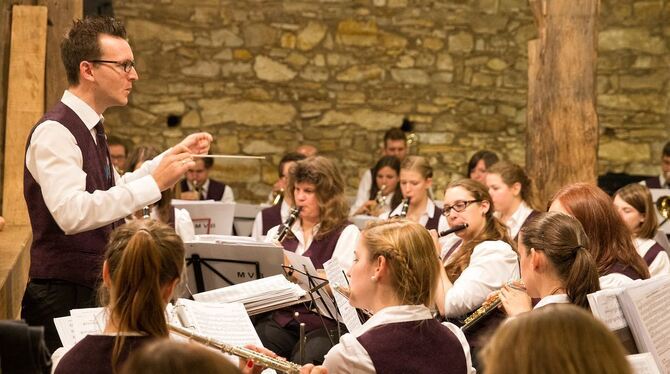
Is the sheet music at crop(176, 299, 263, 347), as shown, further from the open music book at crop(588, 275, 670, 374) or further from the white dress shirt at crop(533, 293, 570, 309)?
the open music book at crop(588, 275, 670, 374)

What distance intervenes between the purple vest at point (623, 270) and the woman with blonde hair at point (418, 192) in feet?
8.76

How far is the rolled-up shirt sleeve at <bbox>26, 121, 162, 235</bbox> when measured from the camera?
314 cm

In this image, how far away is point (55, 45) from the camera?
18.7ft

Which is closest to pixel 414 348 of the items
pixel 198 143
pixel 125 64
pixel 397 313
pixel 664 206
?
pixel 397 313

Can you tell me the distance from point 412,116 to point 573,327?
822 centimetres


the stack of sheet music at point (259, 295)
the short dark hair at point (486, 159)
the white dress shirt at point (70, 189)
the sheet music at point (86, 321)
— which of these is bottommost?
the stack of sheet music at point (259, 295)

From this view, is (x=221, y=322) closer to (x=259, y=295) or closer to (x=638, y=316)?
(x=259, y=295)

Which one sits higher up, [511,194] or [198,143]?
[198,143]

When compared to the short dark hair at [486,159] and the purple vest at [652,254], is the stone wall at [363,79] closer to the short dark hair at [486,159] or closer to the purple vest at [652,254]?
the short dark hair at [486,159]

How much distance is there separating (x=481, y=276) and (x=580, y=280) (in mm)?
1019

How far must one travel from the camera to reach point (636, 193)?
5.36 m

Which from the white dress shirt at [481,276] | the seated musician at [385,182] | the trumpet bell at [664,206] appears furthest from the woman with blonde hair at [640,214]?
the seated musician at [385,182]

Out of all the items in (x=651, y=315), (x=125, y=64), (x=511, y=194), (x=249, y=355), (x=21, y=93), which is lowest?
(x=249, y=355)

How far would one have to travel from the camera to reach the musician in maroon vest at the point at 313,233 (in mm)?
4785
